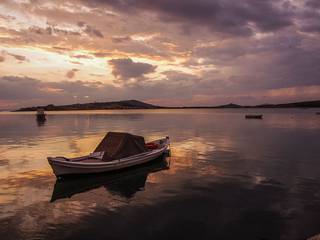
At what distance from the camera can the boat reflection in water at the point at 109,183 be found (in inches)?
797

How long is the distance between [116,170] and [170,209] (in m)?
9.77

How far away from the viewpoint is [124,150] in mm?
26484

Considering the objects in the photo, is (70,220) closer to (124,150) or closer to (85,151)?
(124,150)

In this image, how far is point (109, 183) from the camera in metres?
22.6

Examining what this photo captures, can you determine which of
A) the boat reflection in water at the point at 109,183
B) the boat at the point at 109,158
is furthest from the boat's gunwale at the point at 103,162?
the boat reflection in water at the point at 109,183

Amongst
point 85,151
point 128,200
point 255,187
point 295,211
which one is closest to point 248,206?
point 295,211

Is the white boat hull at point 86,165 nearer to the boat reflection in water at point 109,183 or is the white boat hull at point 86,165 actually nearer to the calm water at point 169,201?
the boat reflection in water at point 109,183

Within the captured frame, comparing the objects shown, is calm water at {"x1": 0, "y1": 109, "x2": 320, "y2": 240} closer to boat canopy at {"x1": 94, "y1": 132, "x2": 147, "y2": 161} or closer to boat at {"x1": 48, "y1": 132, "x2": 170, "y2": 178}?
boat at {"x1": 48, "y1": 132, "x2": 170, "y2": 178}

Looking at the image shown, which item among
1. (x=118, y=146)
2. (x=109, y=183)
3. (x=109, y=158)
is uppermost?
(x=118, y=146)

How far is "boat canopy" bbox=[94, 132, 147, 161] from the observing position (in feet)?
84.7

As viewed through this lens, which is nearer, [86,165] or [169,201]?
[169,201]

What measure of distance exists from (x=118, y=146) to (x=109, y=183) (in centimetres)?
460

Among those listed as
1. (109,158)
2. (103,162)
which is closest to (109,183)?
(103,162)

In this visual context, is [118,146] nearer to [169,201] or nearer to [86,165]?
[86,165]
